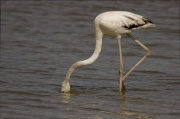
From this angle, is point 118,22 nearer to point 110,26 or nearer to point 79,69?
point 110,26

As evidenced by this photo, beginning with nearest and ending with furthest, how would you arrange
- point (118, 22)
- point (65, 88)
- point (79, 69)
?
point (65, 88) → point (118, 22) → point (79, 69)

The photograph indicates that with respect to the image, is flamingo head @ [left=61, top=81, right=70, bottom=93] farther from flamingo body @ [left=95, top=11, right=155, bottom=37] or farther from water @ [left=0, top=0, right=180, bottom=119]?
flamingo body @ [left=95, top=11, right=155, bottom=37]

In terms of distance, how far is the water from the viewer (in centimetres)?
851

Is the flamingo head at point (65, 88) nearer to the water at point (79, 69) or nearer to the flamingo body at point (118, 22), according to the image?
the water at point (79, 69)

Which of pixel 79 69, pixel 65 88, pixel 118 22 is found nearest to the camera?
pixel 65 88

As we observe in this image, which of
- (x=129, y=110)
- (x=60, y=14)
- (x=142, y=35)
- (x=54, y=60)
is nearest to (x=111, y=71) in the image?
(x=54, y=60)

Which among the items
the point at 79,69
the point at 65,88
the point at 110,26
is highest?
the point at 110,26

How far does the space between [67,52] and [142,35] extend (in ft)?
10.1

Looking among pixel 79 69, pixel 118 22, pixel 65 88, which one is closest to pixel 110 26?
pixel 118 22

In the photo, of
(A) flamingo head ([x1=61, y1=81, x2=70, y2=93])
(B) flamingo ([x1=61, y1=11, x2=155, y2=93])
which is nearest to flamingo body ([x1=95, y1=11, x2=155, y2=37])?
(B) flamingo ([x1=61, y1=11, x2=155, y2=93])

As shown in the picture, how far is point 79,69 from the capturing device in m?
11.7

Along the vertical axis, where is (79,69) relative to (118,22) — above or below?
below

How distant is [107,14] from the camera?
9797 mm

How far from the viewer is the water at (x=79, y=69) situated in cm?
851
